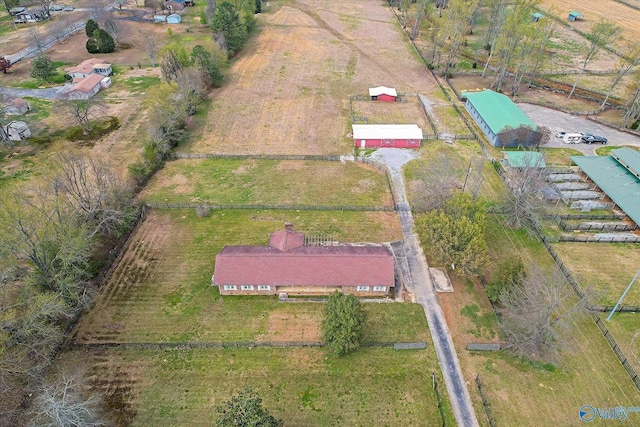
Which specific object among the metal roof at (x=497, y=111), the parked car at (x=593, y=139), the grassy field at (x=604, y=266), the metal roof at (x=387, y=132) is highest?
the metal roof at (x=497, y=111)

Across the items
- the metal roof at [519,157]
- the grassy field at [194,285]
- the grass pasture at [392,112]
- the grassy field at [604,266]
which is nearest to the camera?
the grassy field at [194,285]

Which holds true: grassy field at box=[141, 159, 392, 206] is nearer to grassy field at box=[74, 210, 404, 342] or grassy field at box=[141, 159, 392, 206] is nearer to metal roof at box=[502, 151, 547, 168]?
grassy field at box=[74, 210, 404, 342]

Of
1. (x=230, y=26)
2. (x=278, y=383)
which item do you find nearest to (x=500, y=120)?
(x=278, y=383)

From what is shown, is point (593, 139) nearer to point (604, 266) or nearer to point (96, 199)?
point (604, 266)

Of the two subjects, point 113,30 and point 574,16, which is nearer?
point 113,30

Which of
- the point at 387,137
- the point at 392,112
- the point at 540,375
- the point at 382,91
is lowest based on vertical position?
the point at 540,375

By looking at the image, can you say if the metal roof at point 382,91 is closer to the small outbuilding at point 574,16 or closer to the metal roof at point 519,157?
the metal roof at point 519,157

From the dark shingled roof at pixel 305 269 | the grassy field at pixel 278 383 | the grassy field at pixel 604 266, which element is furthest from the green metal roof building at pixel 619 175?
the grassy field at pixel 278 383
